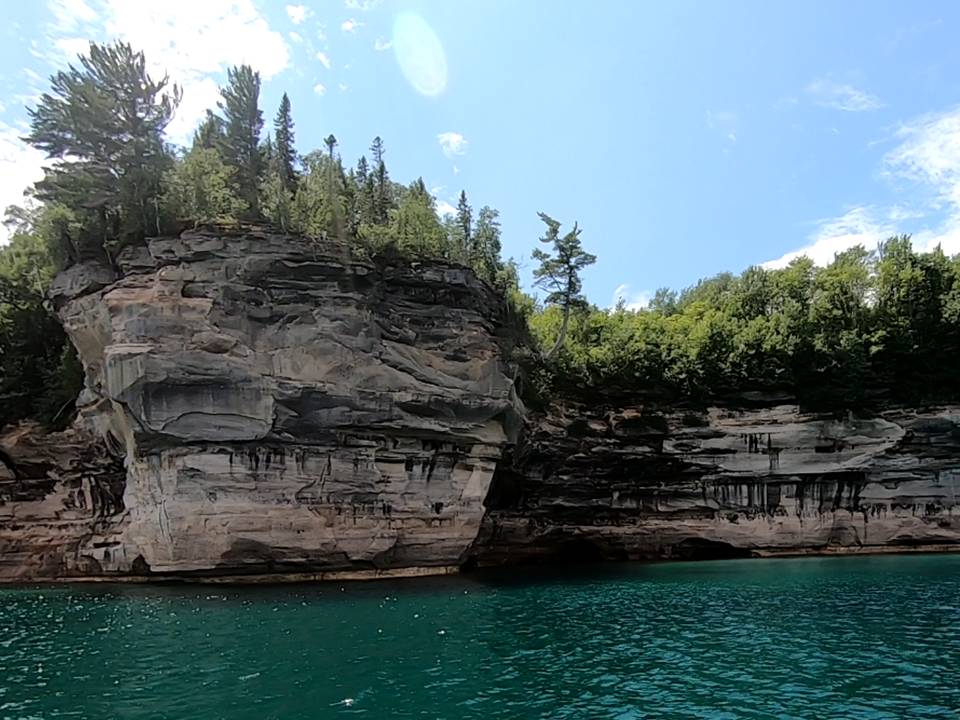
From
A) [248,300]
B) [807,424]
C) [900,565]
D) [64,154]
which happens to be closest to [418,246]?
[248,300]

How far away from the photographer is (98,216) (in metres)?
35.0

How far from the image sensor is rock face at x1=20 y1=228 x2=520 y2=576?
29734mm

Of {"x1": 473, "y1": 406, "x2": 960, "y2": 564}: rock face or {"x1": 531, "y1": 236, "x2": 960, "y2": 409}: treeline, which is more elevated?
{"x1": 531, "y1": 236, "x2": 960, "y2": 409}: treeline

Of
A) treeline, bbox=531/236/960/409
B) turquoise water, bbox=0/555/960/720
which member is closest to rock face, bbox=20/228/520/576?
turquoise water, bbox=0/555/960/720

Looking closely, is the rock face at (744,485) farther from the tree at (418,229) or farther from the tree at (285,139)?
the tree at (285,139)

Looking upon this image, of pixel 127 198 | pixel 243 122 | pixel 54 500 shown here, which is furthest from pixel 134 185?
pixel 54 500

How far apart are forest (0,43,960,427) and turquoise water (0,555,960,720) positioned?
17.3 m

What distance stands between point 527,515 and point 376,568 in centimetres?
1281

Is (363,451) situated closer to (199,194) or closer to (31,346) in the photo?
(199,194)

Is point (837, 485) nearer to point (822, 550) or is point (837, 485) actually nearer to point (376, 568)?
point (822, 550)

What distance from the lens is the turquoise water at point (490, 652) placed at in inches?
499

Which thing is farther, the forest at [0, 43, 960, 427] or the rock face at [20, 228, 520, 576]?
the forest at [0, 43, 960, 427]

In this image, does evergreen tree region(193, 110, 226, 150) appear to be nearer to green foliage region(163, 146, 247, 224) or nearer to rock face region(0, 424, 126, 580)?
green foliage region(163, 146, 247, 224)

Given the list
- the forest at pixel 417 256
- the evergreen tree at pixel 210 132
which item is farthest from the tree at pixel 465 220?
the evergreen tree at pixel 210 132
